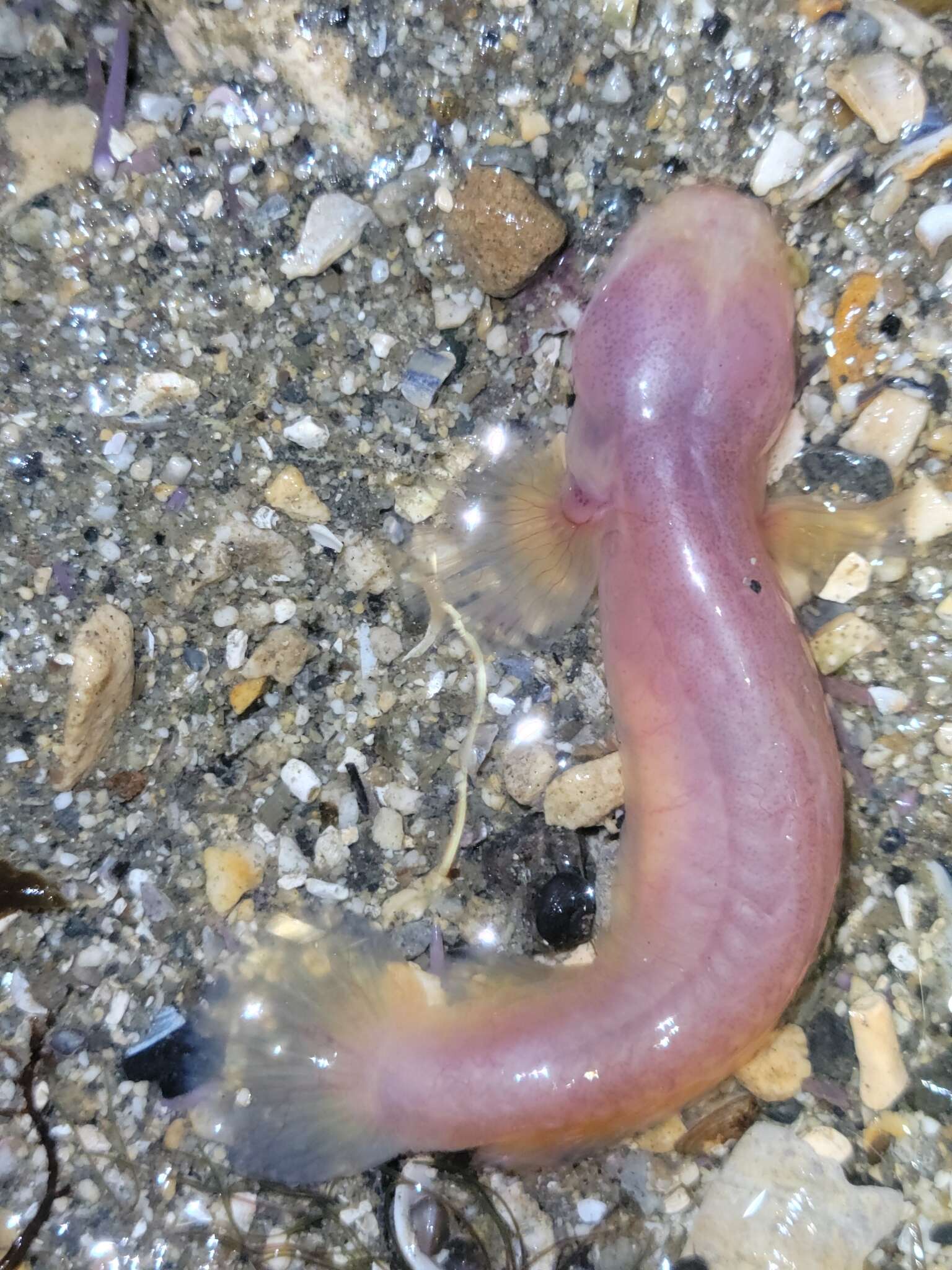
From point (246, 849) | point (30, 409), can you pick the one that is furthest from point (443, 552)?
point (30, 409)

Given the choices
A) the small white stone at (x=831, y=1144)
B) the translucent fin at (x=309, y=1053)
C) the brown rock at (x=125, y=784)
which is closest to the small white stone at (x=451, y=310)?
the brown rock at (x=125, y=784)

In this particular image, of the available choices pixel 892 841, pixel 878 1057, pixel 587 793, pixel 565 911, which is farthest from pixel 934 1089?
pixel 587 793

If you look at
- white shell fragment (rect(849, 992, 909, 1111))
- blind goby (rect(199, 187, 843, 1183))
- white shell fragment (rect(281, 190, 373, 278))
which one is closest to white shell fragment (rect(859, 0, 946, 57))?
blind goby (rect(199, 187, 843, 1183))

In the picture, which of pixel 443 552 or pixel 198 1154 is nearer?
pixel 198 1154

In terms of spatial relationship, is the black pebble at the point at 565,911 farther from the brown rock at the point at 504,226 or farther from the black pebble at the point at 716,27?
the black pebble at the point at 716,27

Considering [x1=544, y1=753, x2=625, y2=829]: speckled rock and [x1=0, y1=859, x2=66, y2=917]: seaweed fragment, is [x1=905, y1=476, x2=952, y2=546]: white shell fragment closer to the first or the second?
[x1=544, y1=753, x2=625, y2=829]: speckled rock

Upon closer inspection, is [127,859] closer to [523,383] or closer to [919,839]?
[523,383]
